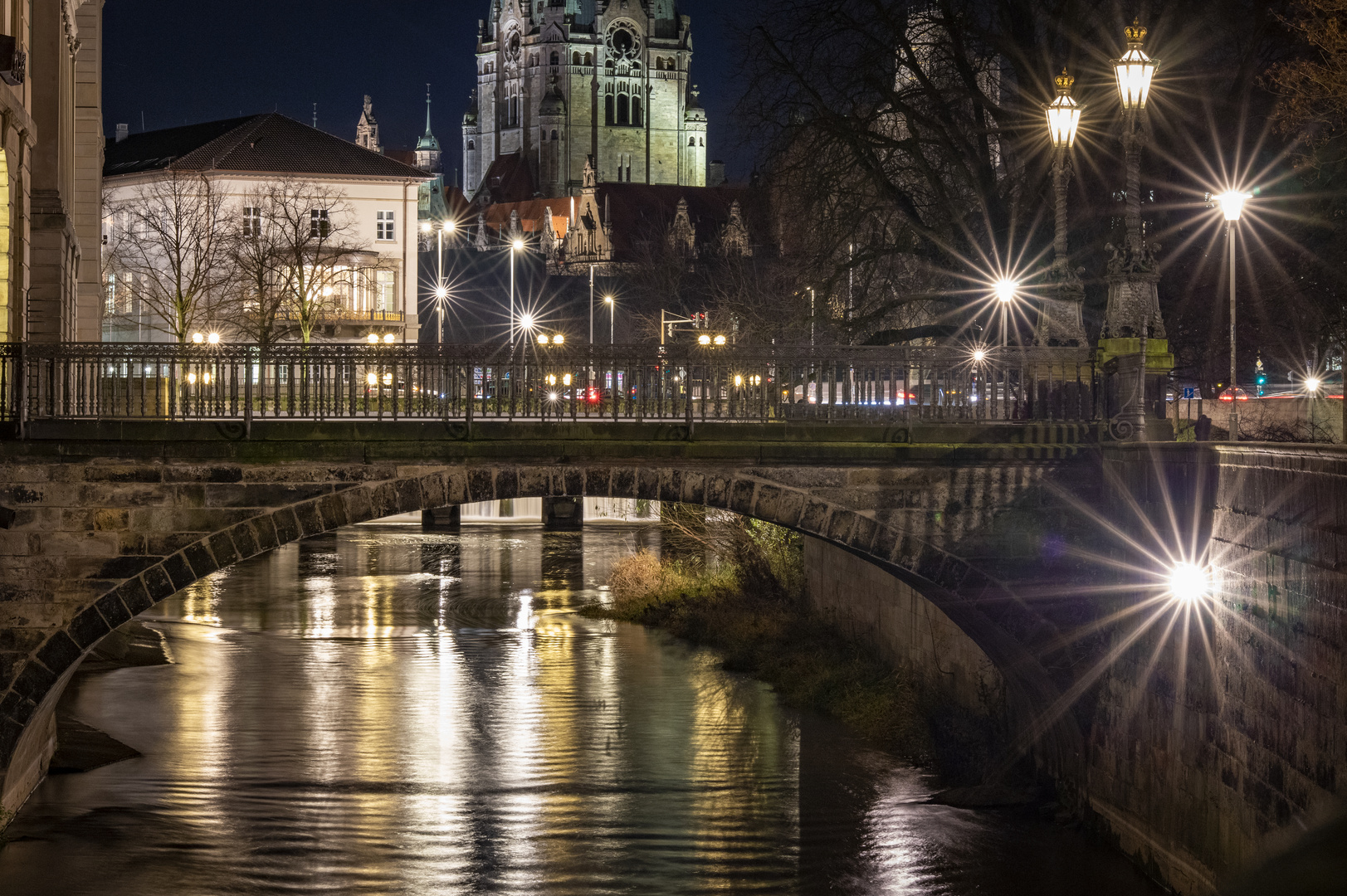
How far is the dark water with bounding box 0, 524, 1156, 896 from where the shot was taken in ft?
54.7

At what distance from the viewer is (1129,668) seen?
53.9 ft

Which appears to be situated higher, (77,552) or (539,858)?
(77,552)

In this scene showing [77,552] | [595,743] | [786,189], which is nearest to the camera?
[77,552]

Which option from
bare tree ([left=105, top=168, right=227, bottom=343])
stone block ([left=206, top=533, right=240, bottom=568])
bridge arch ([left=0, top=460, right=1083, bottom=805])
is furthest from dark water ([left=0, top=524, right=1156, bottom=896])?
→ bare tree ([left=105, top=168, right=227, bottom=343])

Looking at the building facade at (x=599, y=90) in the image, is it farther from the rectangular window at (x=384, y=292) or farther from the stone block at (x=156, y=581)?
the stone block at (x=156, y=581)

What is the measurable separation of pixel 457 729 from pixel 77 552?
8184 mm

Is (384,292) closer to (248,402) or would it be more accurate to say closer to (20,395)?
(20,395)

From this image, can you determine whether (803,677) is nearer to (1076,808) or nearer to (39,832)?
(1076,808)

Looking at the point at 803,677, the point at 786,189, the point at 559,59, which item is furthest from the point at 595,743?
the point at 559,59

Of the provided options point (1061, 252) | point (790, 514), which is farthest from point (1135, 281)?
point (790, 514)

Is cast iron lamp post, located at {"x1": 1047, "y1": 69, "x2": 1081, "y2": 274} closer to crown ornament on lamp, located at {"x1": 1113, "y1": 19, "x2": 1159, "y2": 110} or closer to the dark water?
crown ornament on lamp, located at {"x1": 1113, "y1": 19, "x2": 1159, "y2": 110}

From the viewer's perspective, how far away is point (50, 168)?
25453mm

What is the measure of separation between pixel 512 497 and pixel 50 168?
43.8 feet

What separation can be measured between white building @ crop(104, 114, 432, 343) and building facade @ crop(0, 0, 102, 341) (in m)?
23.5
